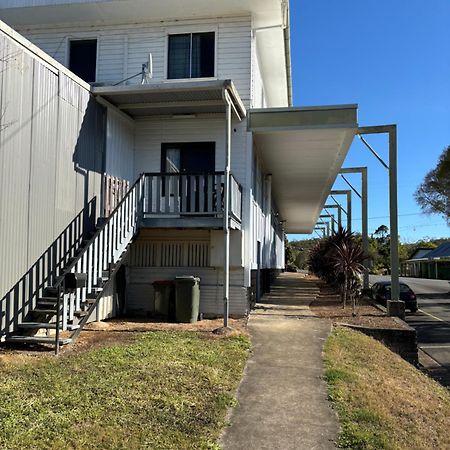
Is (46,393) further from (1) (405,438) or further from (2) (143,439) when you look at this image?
(1) (405,438)

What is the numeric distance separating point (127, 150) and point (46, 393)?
26.7 feet

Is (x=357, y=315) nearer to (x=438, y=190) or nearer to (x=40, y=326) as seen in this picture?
(x=40, y=326)

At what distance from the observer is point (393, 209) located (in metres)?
14.8

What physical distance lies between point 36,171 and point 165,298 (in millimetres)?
4458

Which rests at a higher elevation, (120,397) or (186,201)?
(186,201)

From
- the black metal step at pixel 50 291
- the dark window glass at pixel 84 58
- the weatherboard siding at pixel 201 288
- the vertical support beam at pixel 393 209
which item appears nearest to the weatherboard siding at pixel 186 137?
the dark window glass at pixel 84 58

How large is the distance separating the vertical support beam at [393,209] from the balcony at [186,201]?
17.4ft

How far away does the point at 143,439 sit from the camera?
4848 millimetres

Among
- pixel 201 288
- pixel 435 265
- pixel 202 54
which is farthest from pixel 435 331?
pixel 435 265

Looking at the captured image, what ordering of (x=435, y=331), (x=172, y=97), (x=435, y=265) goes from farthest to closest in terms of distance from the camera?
(x=435, y=265), (x=435, y=331), (x=172, y=97)

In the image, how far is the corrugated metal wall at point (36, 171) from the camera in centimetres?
798

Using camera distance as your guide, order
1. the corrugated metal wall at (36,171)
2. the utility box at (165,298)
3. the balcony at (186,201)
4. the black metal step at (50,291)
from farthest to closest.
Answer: the utility box at (165,298) → the balcony at (186,201) → the black metal step at (50,291) → the corrugated metal wall at (36,171)

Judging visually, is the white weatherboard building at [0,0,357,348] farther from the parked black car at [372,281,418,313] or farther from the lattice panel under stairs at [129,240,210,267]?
the parked black car at [372,281,418,313]

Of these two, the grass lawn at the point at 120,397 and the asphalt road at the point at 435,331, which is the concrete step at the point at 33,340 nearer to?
the grass lawn at the point at 120,397
